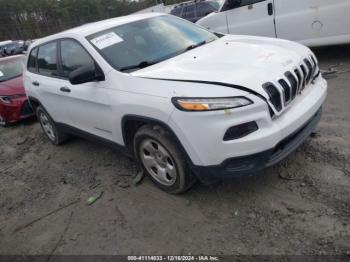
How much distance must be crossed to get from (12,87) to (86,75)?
4764 mm

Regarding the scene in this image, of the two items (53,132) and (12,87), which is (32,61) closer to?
(53,132)

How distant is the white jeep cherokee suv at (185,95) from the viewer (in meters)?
2.99

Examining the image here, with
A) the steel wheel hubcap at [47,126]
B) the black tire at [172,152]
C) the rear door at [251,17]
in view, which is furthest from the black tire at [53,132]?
the rear door at [251,17]

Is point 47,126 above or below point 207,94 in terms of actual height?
below

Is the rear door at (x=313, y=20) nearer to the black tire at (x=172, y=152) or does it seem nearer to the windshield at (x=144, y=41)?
the windshield at (x=144, y=41)

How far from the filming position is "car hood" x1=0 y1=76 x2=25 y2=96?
7.59 meters

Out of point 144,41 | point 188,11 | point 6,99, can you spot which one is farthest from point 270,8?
point 188,11

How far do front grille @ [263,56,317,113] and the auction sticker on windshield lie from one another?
182 centimetres

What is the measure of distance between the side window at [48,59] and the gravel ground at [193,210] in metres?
1.37

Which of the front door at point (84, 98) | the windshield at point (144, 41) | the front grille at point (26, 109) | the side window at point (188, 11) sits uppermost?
the windshield at point (144, 41)

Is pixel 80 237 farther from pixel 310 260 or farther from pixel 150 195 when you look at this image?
pixel 310 260

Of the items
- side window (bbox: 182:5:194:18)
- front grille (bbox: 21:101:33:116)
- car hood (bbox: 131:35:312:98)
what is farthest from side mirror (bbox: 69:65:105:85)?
side window (bbox: 182:5:194:18)

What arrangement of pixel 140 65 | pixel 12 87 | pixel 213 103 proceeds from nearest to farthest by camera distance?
pixel 213 103, pixel 140 65, pixel 12 87

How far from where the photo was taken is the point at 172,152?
3.36m
